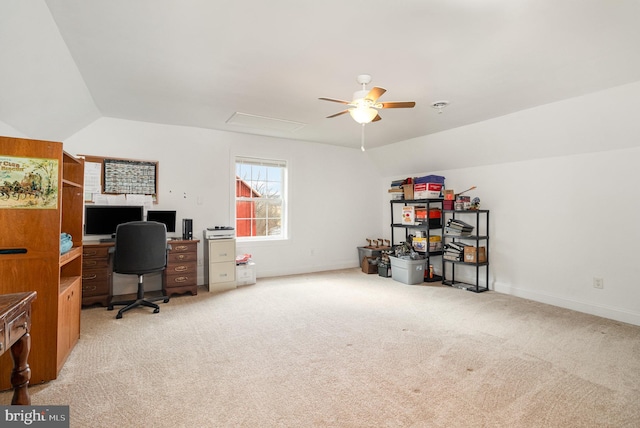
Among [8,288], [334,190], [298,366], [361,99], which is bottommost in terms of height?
[298,366]

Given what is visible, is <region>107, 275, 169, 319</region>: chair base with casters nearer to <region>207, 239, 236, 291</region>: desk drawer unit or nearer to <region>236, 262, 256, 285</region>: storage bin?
<region>207, 239, 236, 291</region>: desk drawer unit

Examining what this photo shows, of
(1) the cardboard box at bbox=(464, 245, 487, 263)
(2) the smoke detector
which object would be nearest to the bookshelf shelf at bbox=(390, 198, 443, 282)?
(1) the cardboard box at bbox=(464, 245, 487, 263)

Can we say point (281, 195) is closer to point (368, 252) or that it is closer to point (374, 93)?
point (368, 252)

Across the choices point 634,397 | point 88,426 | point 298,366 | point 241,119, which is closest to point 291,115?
point 241,119

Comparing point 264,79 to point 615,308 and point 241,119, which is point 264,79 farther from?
point 615,308

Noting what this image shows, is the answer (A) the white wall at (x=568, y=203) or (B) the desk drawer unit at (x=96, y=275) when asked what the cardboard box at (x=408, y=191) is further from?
(B) the desk drawer unit at (x=96, y=275)

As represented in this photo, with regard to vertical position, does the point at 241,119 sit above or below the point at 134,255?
above

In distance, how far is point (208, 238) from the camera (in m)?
4.56

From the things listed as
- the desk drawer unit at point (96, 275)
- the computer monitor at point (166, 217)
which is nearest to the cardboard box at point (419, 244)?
the computer monitor at point (166, 217)

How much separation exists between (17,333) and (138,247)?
219cm

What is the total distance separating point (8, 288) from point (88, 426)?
3.58ft

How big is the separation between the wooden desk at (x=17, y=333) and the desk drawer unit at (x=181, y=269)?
2.59m

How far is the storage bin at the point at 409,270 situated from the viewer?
4.93m

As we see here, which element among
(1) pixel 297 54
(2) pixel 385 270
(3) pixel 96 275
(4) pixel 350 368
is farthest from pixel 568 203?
(3) pixel 96 275
